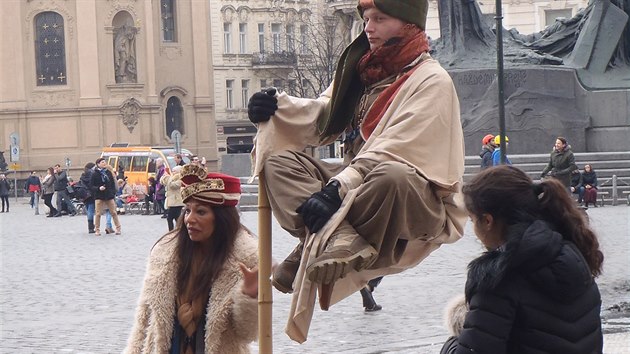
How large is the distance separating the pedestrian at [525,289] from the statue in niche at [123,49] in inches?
2713

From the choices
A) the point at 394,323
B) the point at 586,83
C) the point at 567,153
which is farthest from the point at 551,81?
the point at 394,323

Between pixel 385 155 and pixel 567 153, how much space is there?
21939mm

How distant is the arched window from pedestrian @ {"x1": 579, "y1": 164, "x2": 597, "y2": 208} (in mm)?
48796

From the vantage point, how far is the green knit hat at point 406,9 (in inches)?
194

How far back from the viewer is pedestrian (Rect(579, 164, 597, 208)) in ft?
95.0

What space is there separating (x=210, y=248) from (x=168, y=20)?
70722 mm

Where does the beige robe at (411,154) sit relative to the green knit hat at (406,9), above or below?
below

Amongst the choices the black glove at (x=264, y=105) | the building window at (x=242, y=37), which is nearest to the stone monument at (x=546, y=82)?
the black glove at (x=264, y=105)

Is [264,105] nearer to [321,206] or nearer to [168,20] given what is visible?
[321,206]

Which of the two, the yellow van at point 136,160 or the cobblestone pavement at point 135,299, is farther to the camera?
the yellow van at point 136,160

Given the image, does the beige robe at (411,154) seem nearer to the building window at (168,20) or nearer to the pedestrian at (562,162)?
the pedestrian at (562,162)

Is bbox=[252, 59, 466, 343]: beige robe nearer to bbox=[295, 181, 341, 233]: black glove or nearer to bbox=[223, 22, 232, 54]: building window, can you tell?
bbox=[295, 181, 341, 233]: black glove

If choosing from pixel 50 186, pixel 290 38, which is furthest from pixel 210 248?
pixel 290 38

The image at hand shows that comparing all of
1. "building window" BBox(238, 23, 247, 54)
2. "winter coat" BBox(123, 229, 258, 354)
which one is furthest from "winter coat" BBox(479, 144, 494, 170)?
"building window" BBox(238, 23, 247, 54)
